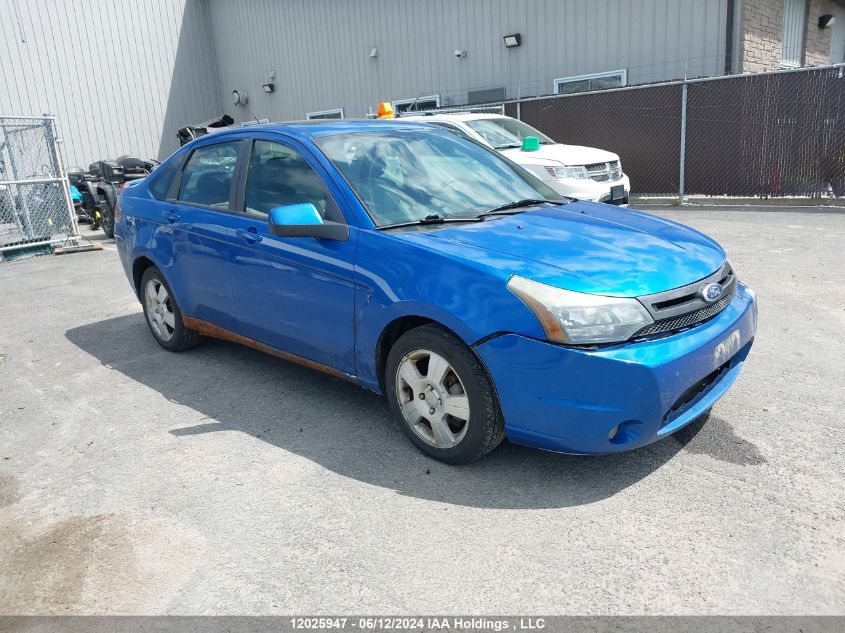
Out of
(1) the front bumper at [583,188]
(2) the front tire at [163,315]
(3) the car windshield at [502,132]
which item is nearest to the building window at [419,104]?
(3) the car windshield at [502,132]

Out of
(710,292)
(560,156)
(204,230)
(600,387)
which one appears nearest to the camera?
(600,387)

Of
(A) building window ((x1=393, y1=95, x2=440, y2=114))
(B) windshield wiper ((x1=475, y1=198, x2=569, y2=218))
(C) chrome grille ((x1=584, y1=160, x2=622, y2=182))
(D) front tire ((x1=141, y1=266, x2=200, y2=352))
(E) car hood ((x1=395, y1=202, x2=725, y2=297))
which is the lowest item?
(D) front tire ((x1=141, y1=266, x2=200, y2=352))

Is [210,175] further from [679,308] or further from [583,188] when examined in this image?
[583,188]

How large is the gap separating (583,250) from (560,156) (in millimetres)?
7093

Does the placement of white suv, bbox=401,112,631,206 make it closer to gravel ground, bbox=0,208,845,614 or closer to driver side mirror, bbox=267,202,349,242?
gravel ground, bbox=0,208,845,614

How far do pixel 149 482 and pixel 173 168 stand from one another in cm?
272

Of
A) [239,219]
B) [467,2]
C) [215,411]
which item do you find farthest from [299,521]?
[467,2]

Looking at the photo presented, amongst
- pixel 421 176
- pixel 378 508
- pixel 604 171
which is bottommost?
pixel 378 508

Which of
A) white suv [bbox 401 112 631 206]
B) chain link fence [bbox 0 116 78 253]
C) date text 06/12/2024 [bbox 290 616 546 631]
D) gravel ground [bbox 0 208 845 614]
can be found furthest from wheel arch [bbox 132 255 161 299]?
chain link fence [bbox 0 116 78 253]

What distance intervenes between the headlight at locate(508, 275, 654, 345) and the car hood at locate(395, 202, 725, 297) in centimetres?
6

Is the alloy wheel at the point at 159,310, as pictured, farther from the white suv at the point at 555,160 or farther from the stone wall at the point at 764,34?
the stone wall at the point at 764,34

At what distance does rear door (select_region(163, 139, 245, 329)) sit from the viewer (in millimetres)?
4508

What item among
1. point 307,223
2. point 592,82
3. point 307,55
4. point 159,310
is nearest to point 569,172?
point 592,82

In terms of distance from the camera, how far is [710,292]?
3.21 m
